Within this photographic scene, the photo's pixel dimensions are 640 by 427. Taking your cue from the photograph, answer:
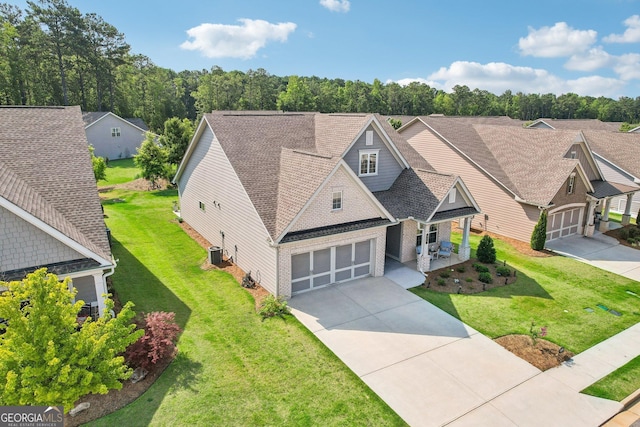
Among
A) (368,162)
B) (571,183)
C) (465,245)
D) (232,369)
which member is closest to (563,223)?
(571,183)

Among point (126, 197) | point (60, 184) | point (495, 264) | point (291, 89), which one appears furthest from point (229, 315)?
point (291, 89)

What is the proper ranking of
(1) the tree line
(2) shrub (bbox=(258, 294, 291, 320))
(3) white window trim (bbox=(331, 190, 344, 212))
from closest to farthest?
(2) shrub (bbox=(258, 294, 291, 320)) → (3) white window trim (bbox=(331, 190, 344, 212)) → (1) the tree line

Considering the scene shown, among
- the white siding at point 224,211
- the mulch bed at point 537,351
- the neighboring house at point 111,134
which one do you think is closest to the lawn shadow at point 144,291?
the white siding at point 224,211

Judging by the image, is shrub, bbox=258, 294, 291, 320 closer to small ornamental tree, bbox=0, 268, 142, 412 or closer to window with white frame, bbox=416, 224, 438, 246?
small ornamental tree, bbox=0, 268, 142, 412

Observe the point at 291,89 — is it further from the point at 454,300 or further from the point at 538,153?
the point at 454,300

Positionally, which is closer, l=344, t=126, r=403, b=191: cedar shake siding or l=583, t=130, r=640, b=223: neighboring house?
l=344, t=126, r=403, b=191: cedar shake siding

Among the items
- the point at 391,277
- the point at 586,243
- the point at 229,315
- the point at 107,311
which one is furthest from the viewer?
the point at 586,243

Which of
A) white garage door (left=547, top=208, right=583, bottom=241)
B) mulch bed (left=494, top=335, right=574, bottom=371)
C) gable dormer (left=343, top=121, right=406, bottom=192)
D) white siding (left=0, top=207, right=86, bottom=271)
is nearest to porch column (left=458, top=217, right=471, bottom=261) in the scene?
gable dormer (left=343, top=121, right=406, bottom=192)
